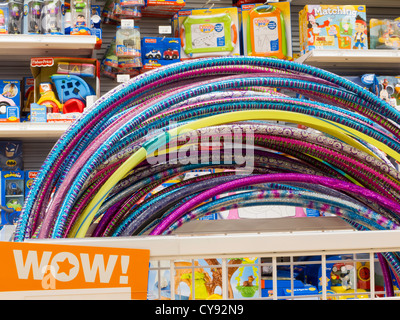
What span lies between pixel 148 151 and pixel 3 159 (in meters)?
2.37

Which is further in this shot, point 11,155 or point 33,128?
point 11,155

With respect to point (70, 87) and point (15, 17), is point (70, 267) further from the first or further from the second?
point (15, 17)

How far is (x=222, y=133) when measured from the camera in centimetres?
80

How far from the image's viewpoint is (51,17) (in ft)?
8.82

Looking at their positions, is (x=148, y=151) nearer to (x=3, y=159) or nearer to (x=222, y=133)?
(x=222, y=133)

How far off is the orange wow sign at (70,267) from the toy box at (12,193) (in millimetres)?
2297

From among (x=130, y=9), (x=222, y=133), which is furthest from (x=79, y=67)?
(x=222, y=133)

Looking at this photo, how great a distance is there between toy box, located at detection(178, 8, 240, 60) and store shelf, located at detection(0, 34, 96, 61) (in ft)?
1.96

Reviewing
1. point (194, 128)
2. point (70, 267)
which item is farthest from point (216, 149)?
point (70, 267)

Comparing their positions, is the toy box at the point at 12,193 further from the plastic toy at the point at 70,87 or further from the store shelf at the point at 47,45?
the store shelf at the point at 47,45

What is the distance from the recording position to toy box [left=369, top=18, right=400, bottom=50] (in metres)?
3.17

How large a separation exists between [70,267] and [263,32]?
278cm

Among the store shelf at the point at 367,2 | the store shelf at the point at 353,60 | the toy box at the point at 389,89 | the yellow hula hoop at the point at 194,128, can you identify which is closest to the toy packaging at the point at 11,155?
the store shelf at the point at 353,60

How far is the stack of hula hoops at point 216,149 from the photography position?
0.72 metres
